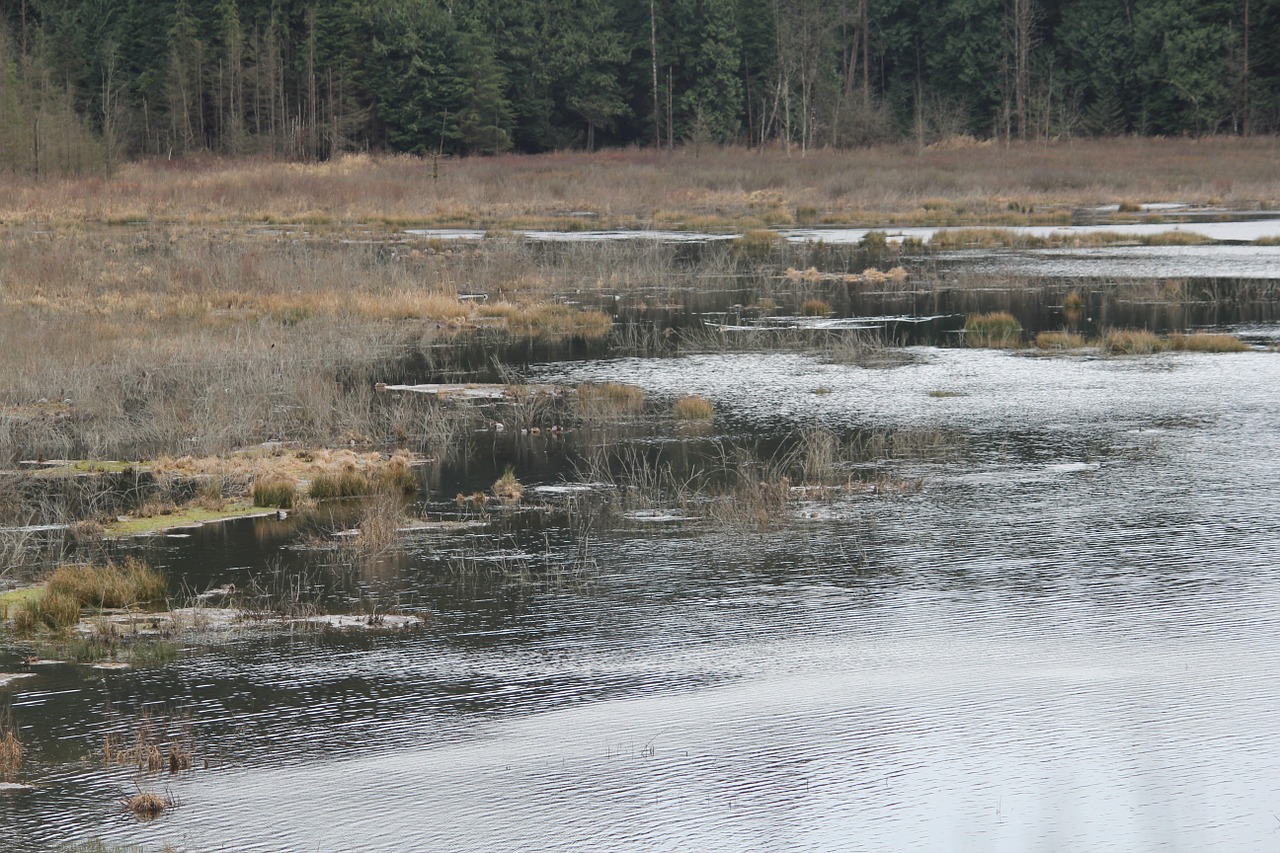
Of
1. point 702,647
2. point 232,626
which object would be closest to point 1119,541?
point 702,647

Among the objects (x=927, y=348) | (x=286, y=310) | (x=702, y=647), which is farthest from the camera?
(x=286, y=310)

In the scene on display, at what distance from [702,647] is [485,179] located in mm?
51926

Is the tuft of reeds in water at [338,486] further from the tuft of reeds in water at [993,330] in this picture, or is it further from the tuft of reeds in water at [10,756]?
the tuft of reeds in water at [993,330]

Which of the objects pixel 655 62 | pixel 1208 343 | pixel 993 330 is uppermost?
pixel 655 62

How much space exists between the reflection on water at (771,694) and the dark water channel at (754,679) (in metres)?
0.02

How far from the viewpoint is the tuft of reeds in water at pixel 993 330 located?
21797 millimetres

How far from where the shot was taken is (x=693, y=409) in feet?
53.7

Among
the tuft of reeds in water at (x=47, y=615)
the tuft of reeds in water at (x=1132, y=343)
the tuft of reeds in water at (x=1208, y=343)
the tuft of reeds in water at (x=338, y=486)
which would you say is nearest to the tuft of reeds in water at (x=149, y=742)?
the tuft of reeds in water at (x=47, y=615)

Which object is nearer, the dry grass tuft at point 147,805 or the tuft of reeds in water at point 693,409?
the dry grass tuft at point 147,805

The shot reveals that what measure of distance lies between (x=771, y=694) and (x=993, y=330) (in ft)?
51.2

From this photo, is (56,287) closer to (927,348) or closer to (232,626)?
(927,348)

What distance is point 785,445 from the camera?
48.0 ft

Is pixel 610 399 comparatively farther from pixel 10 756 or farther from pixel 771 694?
pixel 10 756

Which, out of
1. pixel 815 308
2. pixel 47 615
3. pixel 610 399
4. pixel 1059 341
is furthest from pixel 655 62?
pixel 47 615
